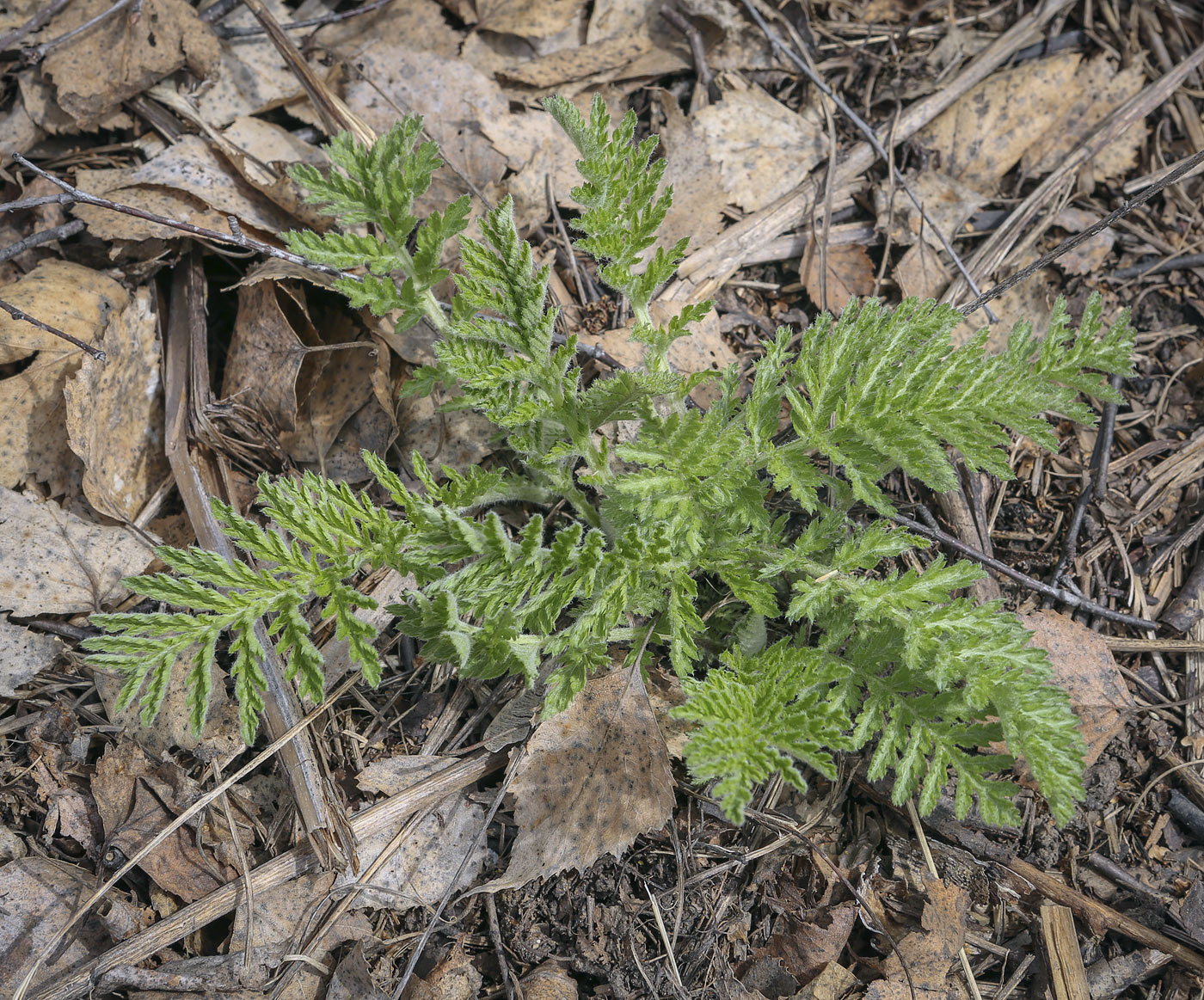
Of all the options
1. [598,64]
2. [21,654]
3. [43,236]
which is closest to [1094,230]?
[598,64]

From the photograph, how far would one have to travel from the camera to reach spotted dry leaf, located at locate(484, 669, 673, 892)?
283 cm

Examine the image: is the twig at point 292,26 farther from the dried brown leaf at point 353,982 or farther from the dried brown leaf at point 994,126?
the dried brown leaf at point 353,982

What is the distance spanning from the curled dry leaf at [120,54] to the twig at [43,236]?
0.48m

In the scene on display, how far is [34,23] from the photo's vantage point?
351 centimetres

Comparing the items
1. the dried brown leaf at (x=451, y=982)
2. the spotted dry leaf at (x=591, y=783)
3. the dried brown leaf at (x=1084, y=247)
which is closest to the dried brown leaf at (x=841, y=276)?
the dried brown leaf at (x=1084, y=247)

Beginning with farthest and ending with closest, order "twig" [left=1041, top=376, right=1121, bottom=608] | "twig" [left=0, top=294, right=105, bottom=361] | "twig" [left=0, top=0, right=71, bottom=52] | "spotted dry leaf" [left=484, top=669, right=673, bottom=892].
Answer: "twig" [left=0, top=0, right=71, bottom=52], "twig" [left=1041, top=376, right=1121, bottom=608], "twig" [left=0, top=294, right=105, bottom=361], "spotted dry leaf" [left=484, top=669, right=673, bottom=892]

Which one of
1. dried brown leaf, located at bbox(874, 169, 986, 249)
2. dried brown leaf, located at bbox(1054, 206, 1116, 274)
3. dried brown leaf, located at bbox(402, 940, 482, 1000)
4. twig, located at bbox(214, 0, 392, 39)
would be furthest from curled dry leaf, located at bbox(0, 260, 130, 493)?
dried brown leaf, located at bbox(1054, 206, 1116, 274)

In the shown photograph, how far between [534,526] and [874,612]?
1055 mm

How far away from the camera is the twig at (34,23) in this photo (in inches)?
136

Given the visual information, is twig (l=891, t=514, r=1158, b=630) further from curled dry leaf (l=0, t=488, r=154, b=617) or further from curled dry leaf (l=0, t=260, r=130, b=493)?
curled dry leaf (l=0, t=260, r=130, b=493)

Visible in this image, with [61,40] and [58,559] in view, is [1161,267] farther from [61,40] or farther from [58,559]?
[61,40]

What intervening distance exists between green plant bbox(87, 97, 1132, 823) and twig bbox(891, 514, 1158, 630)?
459mm

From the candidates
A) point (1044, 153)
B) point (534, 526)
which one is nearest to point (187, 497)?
point (534, 526)

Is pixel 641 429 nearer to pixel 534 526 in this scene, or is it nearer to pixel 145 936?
pixel 534 526
